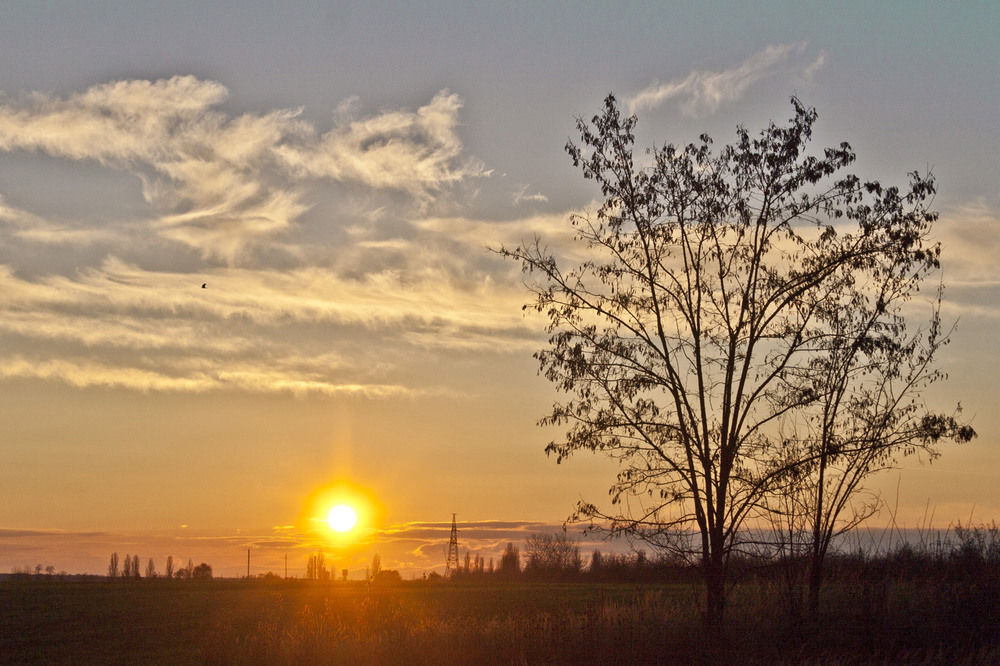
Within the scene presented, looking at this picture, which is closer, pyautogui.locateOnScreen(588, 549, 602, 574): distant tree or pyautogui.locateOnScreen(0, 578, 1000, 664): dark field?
pyautogui.locateOnScreen(0, 578, 1000, 664): dark field

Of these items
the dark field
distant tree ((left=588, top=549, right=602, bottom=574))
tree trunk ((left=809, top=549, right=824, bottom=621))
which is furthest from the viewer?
distant tree ((left=588, top=549, right=602, bottom=574))

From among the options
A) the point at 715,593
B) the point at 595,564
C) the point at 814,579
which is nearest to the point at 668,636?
the point at 715,593

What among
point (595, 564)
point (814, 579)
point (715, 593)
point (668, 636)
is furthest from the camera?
point (595, 564)

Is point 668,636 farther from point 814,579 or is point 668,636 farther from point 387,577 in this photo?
point 387,577

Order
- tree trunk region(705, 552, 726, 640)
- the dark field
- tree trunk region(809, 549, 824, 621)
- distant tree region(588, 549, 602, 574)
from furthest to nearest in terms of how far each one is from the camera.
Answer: distant tree region(588, 549, 602, 574) < tree trunk region(809, 549, 824, 621) < the dark field < tree trunk region(705, 552, 726, 640)

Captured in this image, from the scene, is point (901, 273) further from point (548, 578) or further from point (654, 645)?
point (548, 578)

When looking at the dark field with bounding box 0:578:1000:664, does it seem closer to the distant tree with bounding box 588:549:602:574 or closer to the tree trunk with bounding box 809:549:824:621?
the tree trunk with bounding box 809:549:824:621

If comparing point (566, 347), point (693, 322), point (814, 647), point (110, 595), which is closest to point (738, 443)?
point (693, 322)

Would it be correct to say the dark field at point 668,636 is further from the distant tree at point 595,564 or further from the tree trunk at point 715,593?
the distant tree at point 595,564

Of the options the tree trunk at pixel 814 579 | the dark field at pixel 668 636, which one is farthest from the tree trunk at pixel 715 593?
the tree trunk at pixel 814 579

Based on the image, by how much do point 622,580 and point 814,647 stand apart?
7745 centimetres

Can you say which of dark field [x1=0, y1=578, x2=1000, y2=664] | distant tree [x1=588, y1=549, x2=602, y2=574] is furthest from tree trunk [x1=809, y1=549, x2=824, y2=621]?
distant tree [x1=588, y1=549, x2=602, y2=574]

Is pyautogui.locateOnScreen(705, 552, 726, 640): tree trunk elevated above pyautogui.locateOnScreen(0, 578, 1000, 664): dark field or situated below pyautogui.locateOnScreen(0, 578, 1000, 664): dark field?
above

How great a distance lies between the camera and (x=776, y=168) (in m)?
18.9
